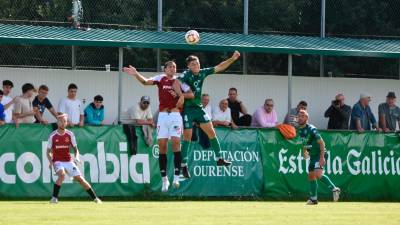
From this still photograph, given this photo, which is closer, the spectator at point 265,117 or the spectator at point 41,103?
the spectator at point 41,103

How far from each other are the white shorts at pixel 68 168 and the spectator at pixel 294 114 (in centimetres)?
788

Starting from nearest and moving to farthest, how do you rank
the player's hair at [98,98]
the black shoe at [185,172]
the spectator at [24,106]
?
the black shoe at [185,172], the spectator at [24,106], the player's hair at [98,98]

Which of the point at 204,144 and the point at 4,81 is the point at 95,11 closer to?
the point at 4,81

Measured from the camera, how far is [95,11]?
1259 inches

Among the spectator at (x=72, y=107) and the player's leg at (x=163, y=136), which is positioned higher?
the spectator at (x=72, y=107)

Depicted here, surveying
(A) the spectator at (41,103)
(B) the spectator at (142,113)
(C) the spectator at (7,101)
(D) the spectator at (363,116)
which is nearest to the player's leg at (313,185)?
(B) the spectator at (142,113)

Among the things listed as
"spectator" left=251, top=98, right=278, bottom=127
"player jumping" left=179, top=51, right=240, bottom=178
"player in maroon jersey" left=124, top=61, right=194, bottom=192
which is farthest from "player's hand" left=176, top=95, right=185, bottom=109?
"spectator" left=251, top=98, right=278, bottom=127

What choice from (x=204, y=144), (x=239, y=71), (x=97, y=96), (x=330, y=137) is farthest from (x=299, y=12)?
(x=204, y=144)

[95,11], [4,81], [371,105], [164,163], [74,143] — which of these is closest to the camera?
[164,163]

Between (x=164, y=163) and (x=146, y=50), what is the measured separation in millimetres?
10742

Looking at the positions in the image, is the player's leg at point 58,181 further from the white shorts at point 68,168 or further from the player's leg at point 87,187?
the player's leg at point 87,187

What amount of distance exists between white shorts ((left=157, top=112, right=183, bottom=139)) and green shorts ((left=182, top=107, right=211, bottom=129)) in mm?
217

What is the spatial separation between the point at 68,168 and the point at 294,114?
8704 millimetres

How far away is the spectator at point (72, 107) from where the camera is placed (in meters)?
28.5
